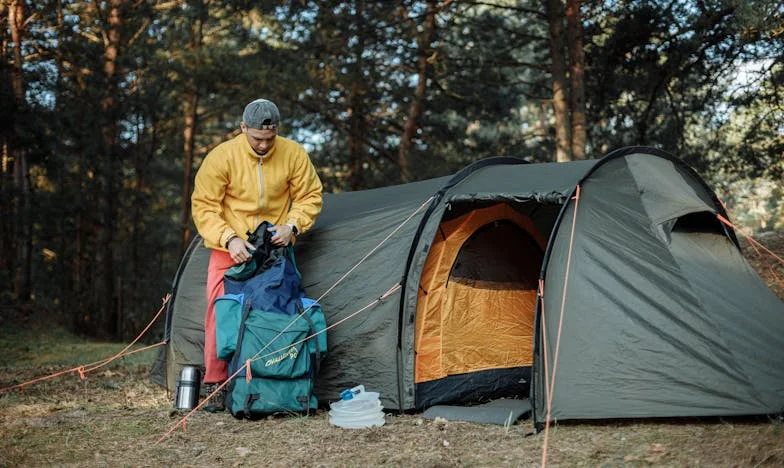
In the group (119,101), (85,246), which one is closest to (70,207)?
(85,246)

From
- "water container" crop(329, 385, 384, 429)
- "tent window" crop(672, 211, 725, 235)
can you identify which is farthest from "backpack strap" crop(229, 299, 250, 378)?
"tent window" crop(672, 211, 725, 235)

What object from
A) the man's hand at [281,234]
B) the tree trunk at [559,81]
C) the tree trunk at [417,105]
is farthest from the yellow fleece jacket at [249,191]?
the tree trunk at [417,105]

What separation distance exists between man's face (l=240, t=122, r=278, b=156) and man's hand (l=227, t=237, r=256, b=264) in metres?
0.70

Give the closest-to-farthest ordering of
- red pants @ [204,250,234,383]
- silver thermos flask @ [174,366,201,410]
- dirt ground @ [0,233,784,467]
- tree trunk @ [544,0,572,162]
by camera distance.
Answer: dirt ground @ [0,233,784,467]
red pants @ [204,250,234,383]
silver thermos flask @ [174,366,201,410]
tree trunk @ [544,0,572,162]

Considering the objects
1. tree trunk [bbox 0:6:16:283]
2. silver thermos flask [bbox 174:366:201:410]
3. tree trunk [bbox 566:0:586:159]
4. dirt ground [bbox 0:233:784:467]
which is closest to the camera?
dirt ground [bbox 0:233:784:467]

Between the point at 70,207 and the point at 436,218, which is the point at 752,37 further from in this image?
the point at 70,207

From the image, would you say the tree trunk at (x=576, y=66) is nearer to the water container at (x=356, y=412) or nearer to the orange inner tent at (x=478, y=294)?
the orange inner tent at (x=478, y=294)

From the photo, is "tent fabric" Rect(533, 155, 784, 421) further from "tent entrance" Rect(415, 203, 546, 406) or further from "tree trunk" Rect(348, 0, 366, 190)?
"tree trunk" Rect(348, 0, 366, 190)

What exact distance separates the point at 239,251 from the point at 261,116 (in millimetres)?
980

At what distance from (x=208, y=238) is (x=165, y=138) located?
12572 mm

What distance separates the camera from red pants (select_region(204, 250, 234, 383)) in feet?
16.9

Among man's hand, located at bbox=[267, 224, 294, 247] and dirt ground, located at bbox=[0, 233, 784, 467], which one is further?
man's hand, located at bbox=[267, 224, 294, 247]

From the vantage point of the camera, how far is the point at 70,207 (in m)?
14.4

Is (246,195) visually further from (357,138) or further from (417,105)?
(357,138)
